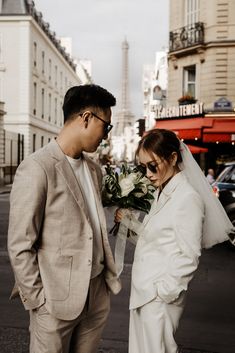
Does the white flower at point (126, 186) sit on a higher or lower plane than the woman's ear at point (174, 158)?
lower

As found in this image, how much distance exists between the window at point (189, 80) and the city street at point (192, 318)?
62.4 feet

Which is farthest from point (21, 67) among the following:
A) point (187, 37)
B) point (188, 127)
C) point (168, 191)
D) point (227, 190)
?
Answer: point (168, 191)

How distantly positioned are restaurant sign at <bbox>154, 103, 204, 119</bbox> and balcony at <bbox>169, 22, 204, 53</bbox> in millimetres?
3113

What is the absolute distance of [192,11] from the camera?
84.6 feet

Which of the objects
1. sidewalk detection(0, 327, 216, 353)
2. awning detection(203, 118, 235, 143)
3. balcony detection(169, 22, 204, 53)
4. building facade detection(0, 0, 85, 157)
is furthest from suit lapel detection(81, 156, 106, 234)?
building facade detection(0, 0, 85, 157)

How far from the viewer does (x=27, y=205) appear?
2541 millimetres

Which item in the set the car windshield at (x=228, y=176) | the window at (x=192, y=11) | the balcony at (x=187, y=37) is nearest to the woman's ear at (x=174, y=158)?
the car windshield at (x=228, y=176)

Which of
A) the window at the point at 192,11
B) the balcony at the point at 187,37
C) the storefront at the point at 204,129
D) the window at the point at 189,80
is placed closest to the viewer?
the storefront at the point at 204,129

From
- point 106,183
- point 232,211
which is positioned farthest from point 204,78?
point 106,183

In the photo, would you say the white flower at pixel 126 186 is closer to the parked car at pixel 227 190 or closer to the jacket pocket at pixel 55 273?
the jacket pocket at pixel 55 273

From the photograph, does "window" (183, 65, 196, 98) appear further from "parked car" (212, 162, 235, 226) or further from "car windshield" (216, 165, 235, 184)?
"parked car" (212, 162, 235, 226)

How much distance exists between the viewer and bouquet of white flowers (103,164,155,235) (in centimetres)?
337

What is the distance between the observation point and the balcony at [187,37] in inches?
961

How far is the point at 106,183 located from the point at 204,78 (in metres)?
22.1
